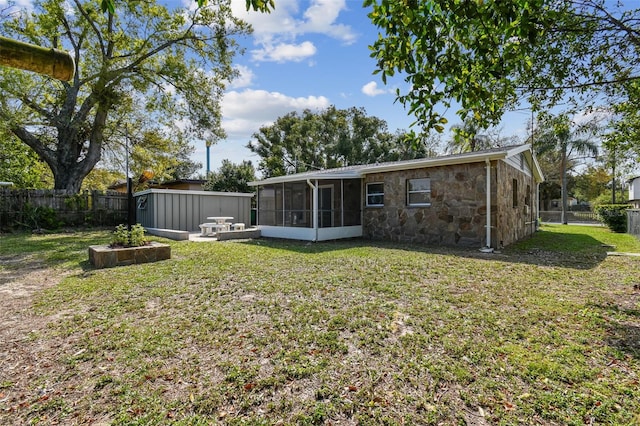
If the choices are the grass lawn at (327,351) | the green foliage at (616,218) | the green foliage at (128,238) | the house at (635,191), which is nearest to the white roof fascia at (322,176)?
the green foliage at (128,238)

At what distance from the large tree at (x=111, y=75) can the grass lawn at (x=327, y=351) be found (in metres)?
14.4

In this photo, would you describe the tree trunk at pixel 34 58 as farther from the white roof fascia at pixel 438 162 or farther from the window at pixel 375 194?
the window at pixel 375 194

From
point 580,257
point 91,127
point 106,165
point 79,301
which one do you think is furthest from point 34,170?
point 580,257

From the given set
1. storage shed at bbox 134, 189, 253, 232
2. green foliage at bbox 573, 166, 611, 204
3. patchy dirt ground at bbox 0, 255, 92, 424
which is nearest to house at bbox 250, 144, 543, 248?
storage shed at bbox 134, 189, 253, 232

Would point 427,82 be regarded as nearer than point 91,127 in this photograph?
Yes

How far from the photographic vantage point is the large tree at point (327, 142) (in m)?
31.1

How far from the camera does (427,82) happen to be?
2982mm

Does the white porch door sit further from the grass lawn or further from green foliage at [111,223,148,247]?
the grass lawn

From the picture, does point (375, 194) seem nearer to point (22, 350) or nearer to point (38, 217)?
point (22, 350)

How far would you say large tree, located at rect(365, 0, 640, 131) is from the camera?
103 inches

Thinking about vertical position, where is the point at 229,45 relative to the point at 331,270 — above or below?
above

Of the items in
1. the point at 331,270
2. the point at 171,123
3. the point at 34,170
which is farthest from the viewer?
the point at 34,170

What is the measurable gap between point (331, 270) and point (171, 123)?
17957mm

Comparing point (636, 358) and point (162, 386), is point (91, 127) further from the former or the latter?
point (636, 358)
